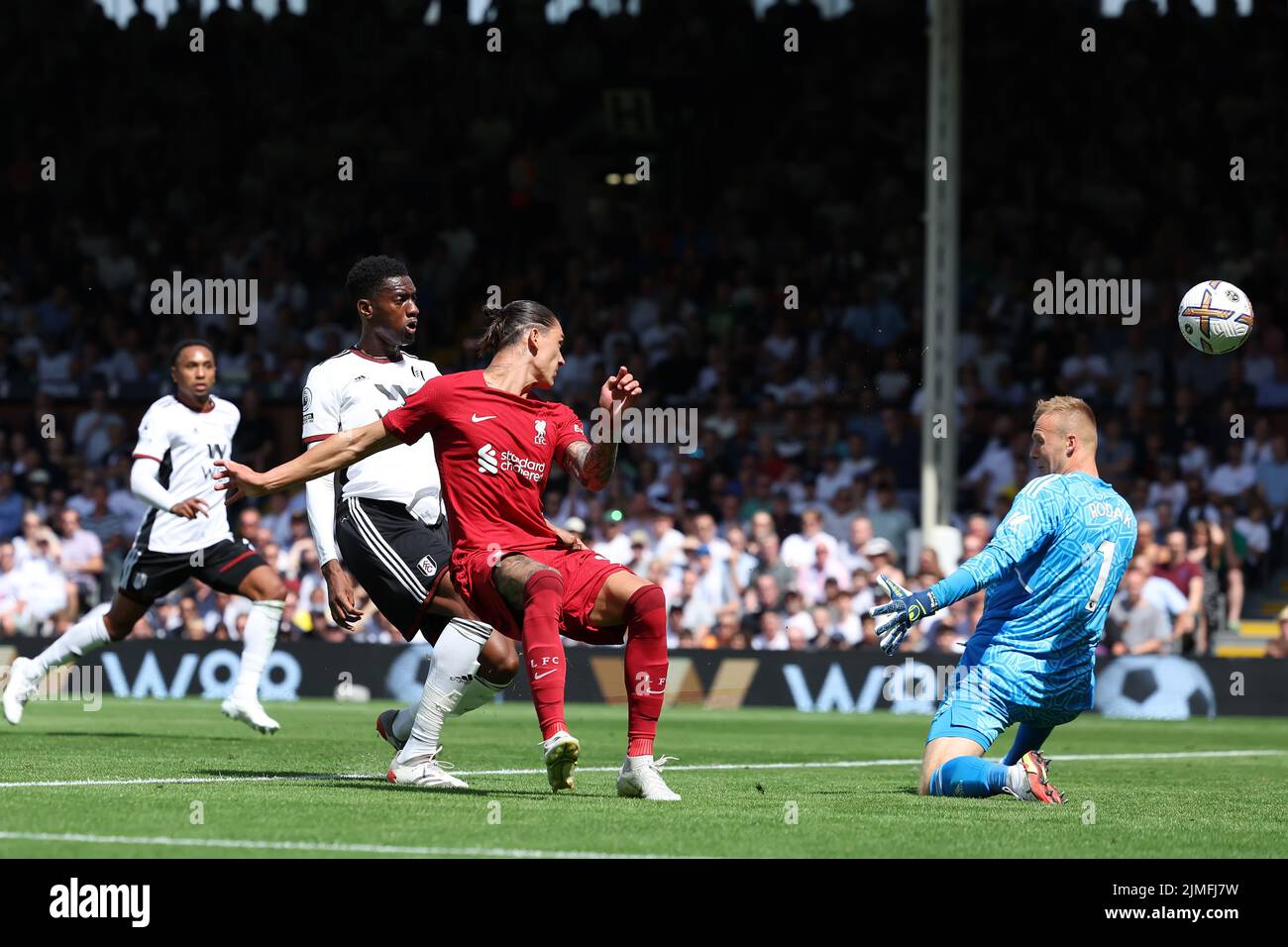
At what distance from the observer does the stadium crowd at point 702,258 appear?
21938mm

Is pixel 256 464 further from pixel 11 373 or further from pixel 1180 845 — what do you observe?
pixel 1180 845

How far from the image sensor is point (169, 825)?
24.5 feet

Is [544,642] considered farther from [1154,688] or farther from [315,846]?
[1154,688]

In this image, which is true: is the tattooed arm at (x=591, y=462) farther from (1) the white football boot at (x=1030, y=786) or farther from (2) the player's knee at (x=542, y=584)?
(1) the white football boot at (x=1030, y=786)

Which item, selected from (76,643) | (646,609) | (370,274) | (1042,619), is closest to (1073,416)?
(1042,619)

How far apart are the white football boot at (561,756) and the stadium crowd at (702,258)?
11.8m

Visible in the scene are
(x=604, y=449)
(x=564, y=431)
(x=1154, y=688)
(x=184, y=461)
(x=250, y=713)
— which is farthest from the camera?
(x=1154, y=688)

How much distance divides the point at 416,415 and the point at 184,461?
16.8 feet

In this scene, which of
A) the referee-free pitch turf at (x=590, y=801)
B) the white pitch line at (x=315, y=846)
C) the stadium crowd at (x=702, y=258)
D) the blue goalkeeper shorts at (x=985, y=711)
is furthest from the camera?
the stadium crowd at (x=702, y=258)

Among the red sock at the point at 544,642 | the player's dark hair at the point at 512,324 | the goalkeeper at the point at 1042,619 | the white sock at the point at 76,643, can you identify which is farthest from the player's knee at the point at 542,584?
the white sock at the point at 76,643

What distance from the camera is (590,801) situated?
867 cm
